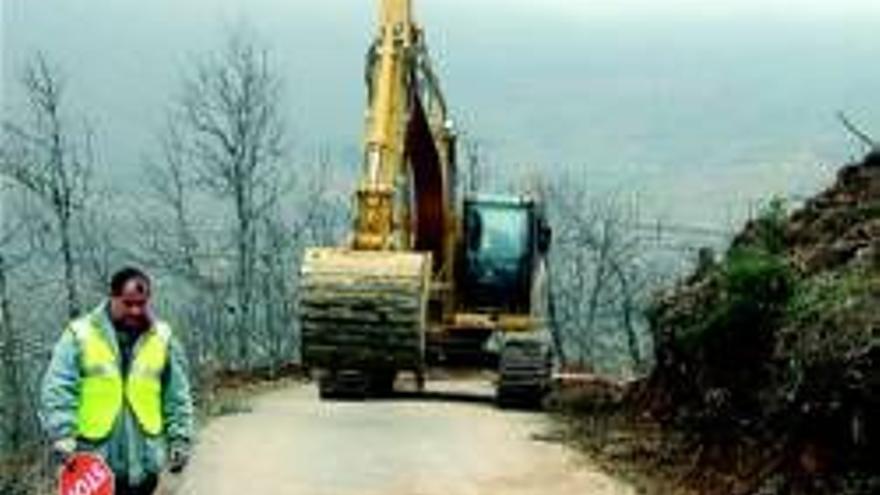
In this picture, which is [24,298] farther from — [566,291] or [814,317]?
[814,317]

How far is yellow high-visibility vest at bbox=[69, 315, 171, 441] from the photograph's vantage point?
14.1 metres

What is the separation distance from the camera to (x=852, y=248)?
22.6m

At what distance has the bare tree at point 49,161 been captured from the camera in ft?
179

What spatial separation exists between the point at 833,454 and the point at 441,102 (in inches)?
618

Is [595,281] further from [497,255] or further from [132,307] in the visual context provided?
[132,307]

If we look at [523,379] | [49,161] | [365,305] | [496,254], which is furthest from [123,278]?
[49,161]

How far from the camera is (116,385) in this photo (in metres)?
14.2

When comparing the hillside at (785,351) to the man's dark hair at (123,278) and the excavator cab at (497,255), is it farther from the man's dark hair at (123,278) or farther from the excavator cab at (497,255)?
the excavator cab at (497,255)

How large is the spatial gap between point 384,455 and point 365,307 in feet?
17.1

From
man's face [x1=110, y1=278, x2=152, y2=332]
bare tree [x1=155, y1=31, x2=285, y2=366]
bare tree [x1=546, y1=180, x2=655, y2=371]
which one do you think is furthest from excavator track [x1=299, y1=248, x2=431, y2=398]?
bare tree [x1=546, y1=180, x2=655, y2=371]

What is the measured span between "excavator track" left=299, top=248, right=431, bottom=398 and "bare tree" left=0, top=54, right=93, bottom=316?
22156 mm

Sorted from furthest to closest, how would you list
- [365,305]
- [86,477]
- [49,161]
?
[49,161], [365,305], [86,477]

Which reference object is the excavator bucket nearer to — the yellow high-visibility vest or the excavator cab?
the excavator cab

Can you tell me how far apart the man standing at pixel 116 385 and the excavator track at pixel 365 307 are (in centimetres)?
1462
